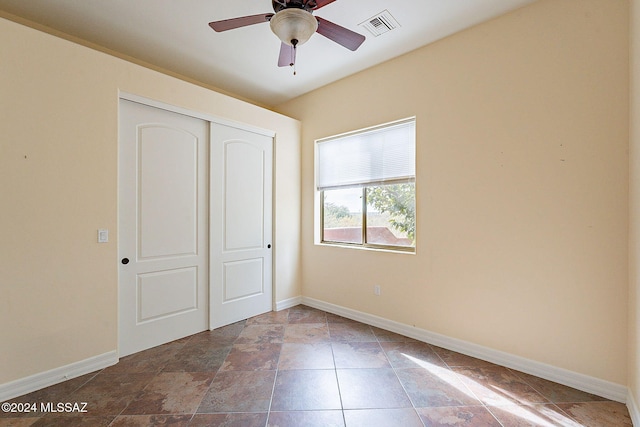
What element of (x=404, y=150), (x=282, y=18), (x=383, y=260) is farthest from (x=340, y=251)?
(x=282, y=18)

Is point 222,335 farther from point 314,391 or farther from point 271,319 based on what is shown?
point 314,391

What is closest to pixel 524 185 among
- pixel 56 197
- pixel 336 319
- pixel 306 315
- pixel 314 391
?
pixel 314 391

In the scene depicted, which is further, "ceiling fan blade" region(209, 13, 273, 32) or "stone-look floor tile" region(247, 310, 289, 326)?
"stone-look floor tile" region(247, 310, 289, 326)

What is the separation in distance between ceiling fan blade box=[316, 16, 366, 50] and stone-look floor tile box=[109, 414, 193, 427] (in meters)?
2.75

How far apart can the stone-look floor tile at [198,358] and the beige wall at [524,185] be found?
1755mm

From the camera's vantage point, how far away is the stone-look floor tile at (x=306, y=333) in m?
2.82

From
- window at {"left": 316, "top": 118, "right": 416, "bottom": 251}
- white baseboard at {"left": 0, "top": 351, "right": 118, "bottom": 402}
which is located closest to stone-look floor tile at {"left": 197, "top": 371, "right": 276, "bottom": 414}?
white baseboard at {"left": 0, "top": 351, "right": 118, "bottom": 402}

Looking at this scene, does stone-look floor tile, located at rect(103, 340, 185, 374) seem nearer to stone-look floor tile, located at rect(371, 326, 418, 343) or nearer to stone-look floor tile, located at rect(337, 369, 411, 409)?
stone-look floor tile, located at rect(337, 369, 411, 409)

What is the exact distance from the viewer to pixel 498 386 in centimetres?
204

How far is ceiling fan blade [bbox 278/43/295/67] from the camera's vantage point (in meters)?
2.18

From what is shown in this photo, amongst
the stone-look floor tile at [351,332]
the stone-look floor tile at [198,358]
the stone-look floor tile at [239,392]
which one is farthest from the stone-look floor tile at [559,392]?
the stone-look floor tile at [198,358]

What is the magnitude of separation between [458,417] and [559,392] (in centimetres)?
88

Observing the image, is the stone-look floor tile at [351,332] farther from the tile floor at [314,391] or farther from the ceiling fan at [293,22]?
the ceiling fan at [293,22]

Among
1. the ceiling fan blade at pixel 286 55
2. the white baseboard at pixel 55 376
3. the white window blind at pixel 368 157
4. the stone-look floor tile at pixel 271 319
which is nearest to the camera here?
the white baseboard at pixel 55 376
